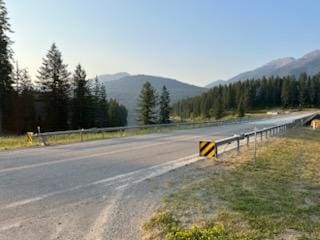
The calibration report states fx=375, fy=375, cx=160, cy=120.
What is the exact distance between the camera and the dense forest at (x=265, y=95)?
14512cm

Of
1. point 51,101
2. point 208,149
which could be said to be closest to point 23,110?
point 51,101

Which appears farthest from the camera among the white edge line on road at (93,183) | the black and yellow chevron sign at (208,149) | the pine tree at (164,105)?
the pine tree at (164,105)

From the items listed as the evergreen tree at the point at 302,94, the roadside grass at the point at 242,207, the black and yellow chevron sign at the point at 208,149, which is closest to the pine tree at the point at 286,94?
the evergreen tree at the point at 302,94

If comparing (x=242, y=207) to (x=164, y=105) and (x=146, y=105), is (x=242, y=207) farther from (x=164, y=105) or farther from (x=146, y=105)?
(x=164, y=105)

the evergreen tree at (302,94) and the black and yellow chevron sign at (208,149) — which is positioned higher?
the evergreen tree at (302,94)

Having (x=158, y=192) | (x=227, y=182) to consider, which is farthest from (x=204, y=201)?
(x=227, y=182)

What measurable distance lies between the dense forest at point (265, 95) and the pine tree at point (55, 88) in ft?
295

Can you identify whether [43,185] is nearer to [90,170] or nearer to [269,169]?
[90,170]

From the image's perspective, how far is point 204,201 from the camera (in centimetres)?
757

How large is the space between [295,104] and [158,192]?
14844 centimetres

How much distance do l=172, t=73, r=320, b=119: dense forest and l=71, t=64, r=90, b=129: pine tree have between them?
85095 mm

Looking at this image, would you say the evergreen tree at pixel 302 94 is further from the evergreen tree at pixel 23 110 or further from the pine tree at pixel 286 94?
the evergreen tree at pixel 23 110

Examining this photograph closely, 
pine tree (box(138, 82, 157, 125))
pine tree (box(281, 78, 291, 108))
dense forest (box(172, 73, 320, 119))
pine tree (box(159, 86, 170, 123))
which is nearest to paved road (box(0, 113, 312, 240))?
pine tree (box(138, 82, 157, 125))

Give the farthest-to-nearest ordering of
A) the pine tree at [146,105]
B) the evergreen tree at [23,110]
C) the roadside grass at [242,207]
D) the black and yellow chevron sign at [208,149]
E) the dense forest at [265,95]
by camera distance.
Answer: the dense forest at [265,95]
the pine tree at [146,105]
the evergreen tree at [23,110]
the black and yellow chevron sign at [208,149]
the roadside grass at [242,207]
